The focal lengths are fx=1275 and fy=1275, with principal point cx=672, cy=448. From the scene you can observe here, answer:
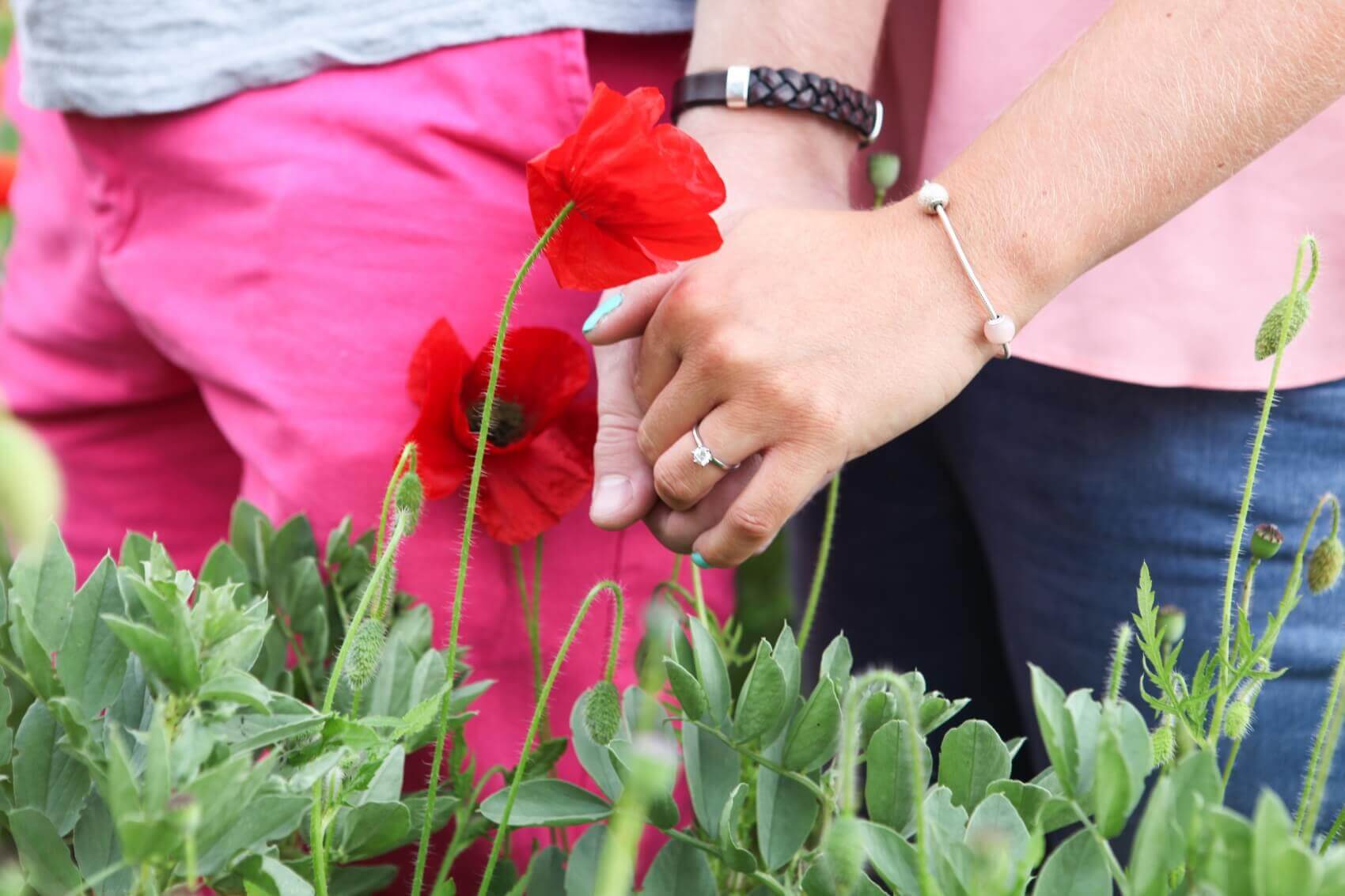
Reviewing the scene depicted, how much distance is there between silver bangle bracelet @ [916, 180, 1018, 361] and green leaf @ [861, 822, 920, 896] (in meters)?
0.29

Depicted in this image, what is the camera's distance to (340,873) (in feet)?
1.89

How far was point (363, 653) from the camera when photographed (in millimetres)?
568

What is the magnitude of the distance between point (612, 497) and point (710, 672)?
0.70 ft

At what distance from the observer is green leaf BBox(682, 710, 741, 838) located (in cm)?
54

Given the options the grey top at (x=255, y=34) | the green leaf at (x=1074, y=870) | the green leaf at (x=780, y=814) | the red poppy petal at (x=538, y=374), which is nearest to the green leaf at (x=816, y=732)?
the green leaf at (x=780, y=814)

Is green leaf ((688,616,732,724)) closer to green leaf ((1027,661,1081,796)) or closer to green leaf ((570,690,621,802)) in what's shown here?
green leaf ((570,690,621,802))

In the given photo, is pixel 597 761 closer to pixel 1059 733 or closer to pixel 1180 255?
pixel 1059 733

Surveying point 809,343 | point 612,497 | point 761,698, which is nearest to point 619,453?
point 612,497

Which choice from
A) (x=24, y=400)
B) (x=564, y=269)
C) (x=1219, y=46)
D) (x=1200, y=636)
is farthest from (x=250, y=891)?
(x=24, y=400)

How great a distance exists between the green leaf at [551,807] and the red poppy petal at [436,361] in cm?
29

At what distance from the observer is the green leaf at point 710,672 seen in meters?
0.56

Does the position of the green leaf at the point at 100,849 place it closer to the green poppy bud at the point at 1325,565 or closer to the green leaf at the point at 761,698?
the green leaf at the point at 761,698

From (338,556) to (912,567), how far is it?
599 mm

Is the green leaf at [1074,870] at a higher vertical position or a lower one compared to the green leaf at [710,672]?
higher
